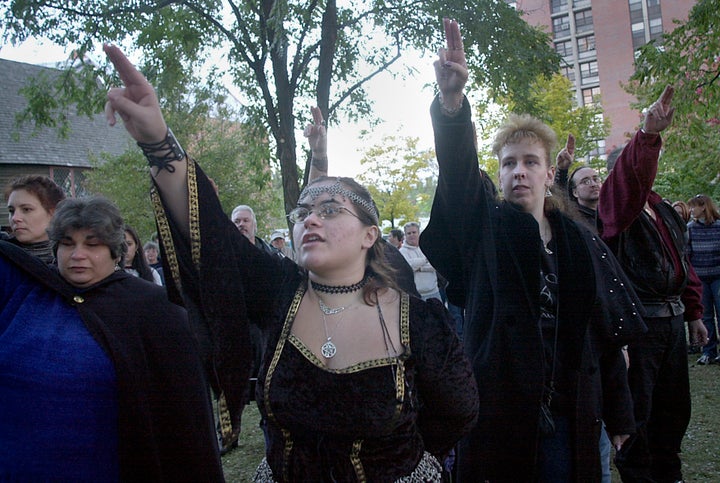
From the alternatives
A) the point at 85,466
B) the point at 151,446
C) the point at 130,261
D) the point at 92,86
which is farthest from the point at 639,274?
the point at 92,86

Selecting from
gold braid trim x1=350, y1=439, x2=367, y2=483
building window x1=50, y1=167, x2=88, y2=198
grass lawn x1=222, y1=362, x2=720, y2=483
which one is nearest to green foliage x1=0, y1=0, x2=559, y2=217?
grass lawn x1=222, y1=362, x2=720, y2=483

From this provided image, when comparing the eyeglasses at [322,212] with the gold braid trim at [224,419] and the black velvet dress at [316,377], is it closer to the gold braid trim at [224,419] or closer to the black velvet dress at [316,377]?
the black velvet dress at [316,377]

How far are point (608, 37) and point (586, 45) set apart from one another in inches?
95.4

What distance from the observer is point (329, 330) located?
1978mm

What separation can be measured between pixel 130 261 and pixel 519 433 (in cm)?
381

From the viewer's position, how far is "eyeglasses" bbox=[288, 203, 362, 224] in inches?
81.2

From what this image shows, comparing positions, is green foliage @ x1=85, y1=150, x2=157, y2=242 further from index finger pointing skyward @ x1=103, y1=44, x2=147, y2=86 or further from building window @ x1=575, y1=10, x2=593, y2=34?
building window @ x1=575, y1=10, x2=593, y2=34

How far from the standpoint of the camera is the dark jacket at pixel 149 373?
253cm

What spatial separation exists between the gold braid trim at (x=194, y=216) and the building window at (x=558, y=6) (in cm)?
6139

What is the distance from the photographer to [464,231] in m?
2.44

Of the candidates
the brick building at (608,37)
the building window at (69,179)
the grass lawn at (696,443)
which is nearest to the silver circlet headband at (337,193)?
the grass lawn at (696,443)

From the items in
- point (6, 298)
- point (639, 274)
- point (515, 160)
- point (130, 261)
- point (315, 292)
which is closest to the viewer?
point (315, 292)

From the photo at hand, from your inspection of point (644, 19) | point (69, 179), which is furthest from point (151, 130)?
point (644, 19)

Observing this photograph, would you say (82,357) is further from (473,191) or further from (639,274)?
(639,274)
